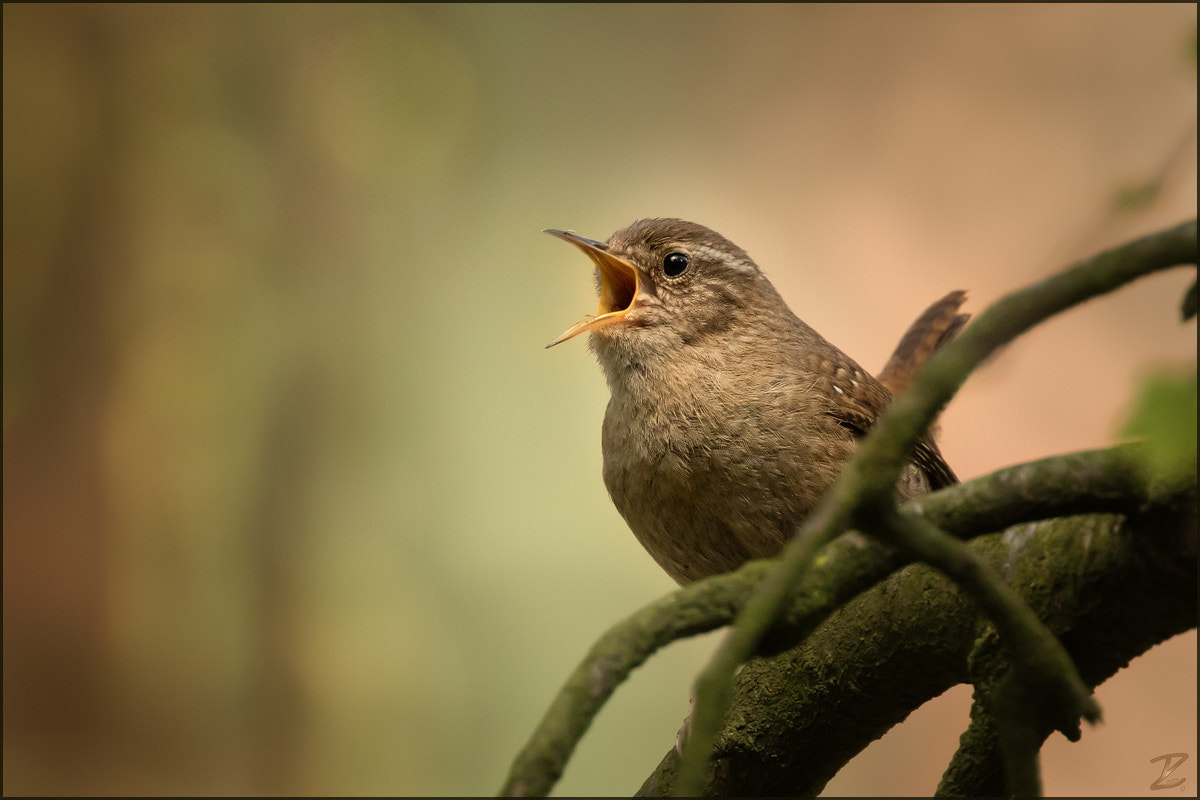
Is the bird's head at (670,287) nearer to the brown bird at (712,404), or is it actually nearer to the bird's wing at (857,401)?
the brown bird at (712,404)

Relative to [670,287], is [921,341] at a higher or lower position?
lower

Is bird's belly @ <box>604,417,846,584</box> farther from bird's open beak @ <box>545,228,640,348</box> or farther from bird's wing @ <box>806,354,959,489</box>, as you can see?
bird's open beak @ <box>545,228,640,348</box>

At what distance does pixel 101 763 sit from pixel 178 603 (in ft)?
2.80

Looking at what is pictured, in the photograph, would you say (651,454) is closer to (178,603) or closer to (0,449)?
(178,603)

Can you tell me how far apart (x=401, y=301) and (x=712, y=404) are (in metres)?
3.62

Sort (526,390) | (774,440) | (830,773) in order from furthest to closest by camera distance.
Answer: (526,390) → (774,440) → (830,773)

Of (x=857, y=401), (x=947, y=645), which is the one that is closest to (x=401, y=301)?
(x=857, y=401)

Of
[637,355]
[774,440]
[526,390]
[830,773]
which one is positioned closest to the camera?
[830,773]

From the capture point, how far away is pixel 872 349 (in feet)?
15.7

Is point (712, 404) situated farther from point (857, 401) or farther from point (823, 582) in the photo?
point (823, 582)

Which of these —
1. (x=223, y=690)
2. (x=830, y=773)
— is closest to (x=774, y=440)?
(x=830, y=773)

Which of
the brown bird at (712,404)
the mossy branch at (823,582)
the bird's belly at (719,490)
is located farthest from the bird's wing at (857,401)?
the mossy branch at (823,582)

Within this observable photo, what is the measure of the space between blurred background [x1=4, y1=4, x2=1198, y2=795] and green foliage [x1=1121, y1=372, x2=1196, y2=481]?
4.12 meters

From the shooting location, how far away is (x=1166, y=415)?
629 mm
